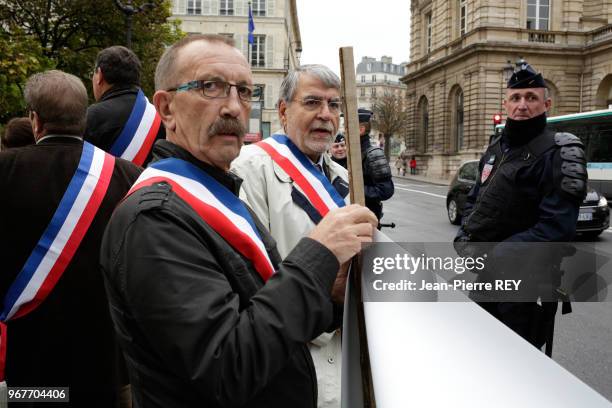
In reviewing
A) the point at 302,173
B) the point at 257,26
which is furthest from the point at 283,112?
the point at 257,26

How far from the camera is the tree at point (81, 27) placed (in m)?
15.9

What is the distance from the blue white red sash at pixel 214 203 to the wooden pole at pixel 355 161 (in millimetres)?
248

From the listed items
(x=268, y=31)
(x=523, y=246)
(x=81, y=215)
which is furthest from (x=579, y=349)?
(x=268, y=31)

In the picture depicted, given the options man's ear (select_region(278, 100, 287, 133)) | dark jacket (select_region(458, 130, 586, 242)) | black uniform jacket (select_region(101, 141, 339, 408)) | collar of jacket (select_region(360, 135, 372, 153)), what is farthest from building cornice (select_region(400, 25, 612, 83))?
black uniform jacket (select_region(101, 141, 339, 408))

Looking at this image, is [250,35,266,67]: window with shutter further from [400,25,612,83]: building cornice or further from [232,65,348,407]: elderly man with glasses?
[232,65,348,407]: elderly man with glasses

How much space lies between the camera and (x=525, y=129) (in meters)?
3.09

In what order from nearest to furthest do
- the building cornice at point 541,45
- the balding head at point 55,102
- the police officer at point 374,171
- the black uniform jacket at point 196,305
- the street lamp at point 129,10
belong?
the black uniform jacket at point 196,305 < the balding head at point 55,102 < the police officer at point 374,171 < the street lamp at point 129,10 < the building cornice at point 541,45

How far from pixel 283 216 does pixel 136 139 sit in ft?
5.32

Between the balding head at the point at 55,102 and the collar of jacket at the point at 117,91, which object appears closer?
the balding head at the point at 55,102

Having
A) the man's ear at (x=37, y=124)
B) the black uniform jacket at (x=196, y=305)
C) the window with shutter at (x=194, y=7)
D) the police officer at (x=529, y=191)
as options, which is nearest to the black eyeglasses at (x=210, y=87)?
the black uniform jacket at (x=196, y=305)

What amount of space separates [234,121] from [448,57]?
40323 millimetres

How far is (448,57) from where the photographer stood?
39188 millimetres

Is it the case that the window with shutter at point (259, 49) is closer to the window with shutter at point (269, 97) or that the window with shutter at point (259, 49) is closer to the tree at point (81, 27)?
the window with shutter at point (269, 97)

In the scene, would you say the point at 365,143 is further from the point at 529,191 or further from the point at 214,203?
the point at 214,203
